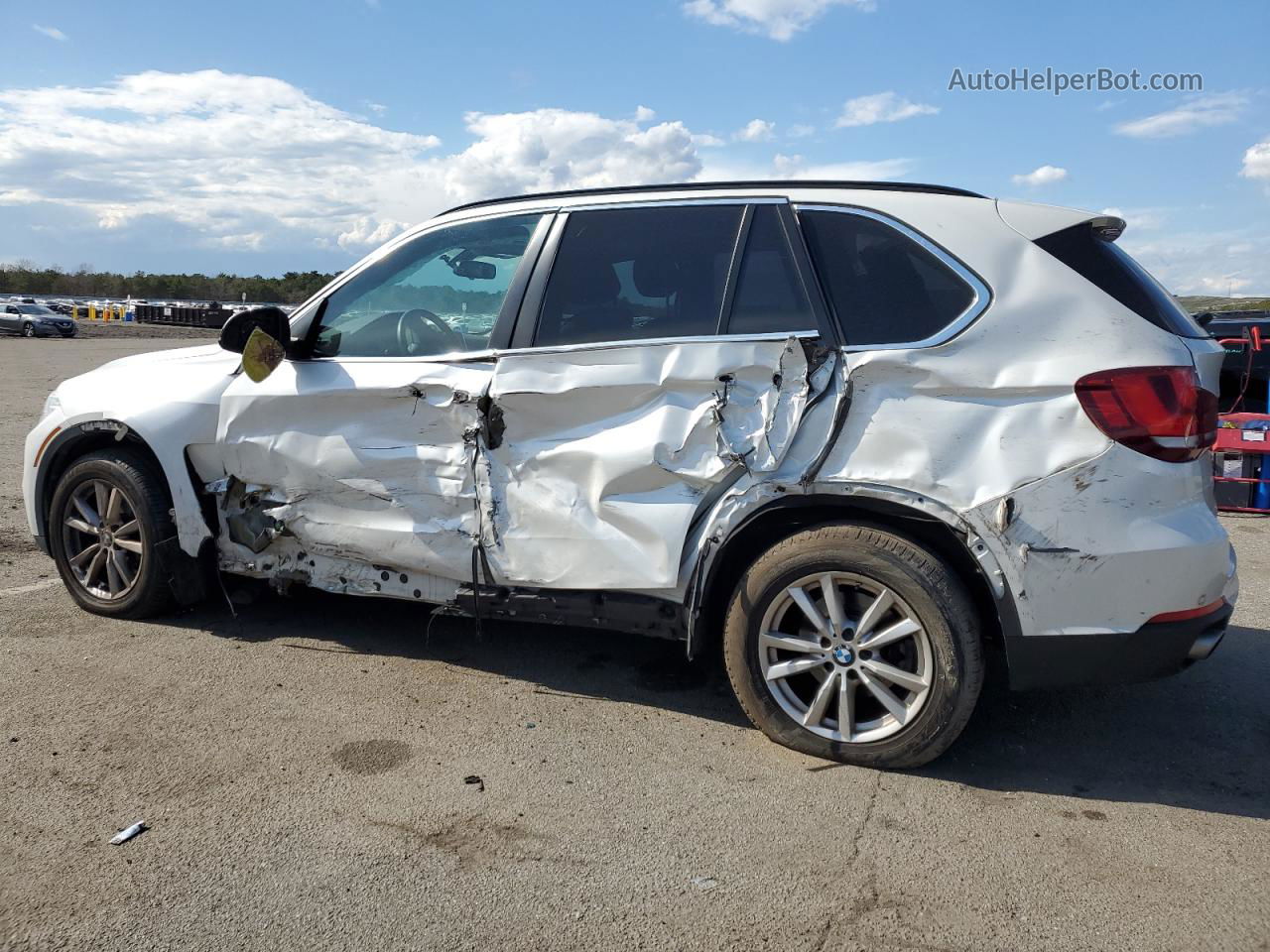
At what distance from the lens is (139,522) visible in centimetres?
473

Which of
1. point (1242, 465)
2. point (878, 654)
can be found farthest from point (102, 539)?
point (1242, 465)

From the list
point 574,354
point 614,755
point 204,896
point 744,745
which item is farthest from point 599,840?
point 574,354

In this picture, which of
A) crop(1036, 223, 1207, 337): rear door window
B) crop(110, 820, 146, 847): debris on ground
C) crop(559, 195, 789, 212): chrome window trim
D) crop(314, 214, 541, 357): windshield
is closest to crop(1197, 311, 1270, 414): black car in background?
crop(1036, 223, 1207, 337): rear door window


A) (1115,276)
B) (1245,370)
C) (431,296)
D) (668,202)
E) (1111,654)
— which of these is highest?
(668,202)

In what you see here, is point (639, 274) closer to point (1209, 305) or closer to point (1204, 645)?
point (1204, 645)

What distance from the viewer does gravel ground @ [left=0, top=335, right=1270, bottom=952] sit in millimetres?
2709

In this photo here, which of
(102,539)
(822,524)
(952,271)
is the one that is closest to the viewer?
(952,271)

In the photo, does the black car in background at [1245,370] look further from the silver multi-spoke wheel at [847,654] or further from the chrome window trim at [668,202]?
the silver multi-spoke wheel at [847,654]

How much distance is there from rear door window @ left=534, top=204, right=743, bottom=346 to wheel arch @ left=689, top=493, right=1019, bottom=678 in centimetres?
73

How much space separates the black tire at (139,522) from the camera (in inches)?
185

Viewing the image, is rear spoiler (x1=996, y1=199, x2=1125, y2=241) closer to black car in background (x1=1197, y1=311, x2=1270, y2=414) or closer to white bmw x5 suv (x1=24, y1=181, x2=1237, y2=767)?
white bmw x5 suv (x1=24, y1=181, x2=1237, y2=767)

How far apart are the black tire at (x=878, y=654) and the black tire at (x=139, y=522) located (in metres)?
2.79

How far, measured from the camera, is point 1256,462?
327 inches

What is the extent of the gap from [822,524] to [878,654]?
1.64 feet
